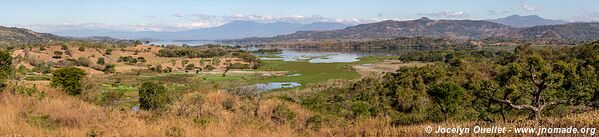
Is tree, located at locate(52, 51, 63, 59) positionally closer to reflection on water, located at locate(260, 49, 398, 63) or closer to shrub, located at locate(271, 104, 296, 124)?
reflection on water, located at locate(260, 49, 398, 63)

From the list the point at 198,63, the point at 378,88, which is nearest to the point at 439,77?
the point at 378,88

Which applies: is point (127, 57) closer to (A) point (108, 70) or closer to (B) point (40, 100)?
(A) point (108, 70)

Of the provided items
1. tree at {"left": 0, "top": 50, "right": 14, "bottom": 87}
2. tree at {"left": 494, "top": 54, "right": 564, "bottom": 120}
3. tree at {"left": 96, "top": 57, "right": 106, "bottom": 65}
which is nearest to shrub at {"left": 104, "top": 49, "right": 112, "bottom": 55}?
tree at {"left": 96, "top": 57, "right": 106, "bottom": 65}

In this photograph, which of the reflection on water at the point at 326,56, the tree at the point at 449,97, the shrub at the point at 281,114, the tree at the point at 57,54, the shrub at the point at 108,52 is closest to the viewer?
the shrub at the point at 281,114

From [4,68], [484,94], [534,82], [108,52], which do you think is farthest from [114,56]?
[534,82]

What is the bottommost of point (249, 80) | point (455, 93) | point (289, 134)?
point (249, 80)

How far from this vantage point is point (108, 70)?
8550 centimetres

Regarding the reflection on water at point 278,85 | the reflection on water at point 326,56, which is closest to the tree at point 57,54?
the reflection on water at point 326,56

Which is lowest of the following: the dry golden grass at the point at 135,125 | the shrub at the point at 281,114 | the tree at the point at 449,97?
the tree at the point at 449,97

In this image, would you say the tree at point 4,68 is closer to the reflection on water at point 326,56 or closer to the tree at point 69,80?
the tree at point 69,80

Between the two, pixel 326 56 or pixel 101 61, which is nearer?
pixel 101 61

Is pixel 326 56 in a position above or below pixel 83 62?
below

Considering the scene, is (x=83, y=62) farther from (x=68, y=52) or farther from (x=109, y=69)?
(x=68, y=52)

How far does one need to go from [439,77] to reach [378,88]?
19.1 feet
